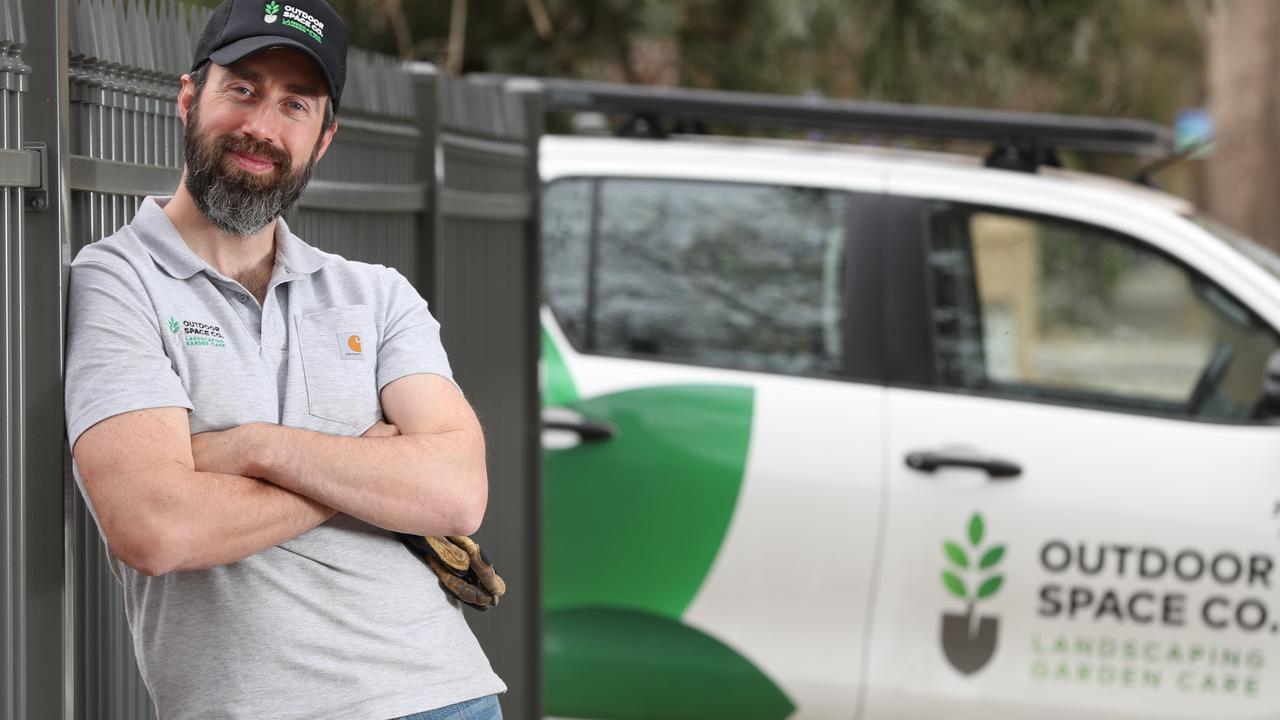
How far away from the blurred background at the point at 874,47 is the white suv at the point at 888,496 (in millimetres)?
3217

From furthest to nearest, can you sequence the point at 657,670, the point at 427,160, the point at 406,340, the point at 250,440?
the point at 657,670, the point at 427,160, the point at 406,340, the point at 250,440

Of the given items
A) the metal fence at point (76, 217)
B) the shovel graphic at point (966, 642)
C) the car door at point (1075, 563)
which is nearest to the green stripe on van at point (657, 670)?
the car door at point (1075, 563)

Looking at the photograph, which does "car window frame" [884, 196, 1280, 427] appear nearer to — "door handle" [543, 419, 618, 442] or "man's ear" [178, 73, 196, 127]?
"door handle" [543, 419, 618, 442]

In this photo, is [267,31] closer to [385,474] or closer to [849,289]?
[385,474]

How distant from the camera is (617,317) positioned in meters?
5.16

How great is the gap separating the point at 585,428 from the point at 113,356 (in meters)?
2.89

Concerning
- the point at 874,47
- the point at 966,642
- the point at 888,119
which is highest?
the point at 874,47

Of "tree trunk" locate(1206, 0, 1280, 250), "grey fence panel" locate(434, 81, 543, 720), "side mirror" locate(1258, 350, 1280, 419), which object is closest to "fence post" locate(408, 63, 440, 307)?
"grey fence panel" locate(434, 81, 543, 720)

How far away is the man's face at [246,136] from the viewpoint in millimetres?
2100

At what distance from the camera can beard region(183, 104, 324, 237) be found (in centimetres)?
210

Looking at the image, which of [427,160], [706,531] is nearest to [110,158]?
[427,160]

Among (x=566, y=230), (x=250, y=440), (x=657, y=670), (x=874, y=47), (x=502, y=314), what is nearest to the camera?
(x=250, y=440)

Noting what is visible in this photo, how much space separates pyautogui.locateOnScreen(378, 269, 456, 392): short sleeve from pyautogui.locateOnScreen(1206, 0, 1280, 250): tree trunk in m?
7.48

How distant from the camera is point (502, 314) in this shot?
4062 mm
